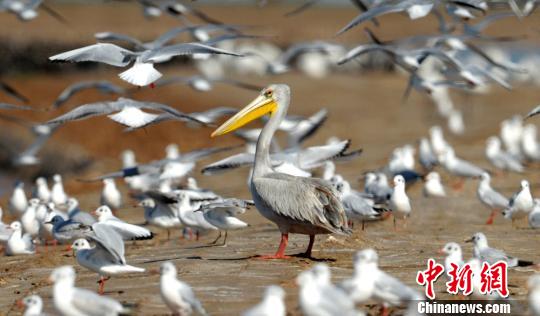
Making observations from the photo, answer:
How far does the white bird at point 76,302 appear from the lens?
8.42 metres

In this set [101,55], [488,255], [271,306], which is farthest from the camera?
[101,55]

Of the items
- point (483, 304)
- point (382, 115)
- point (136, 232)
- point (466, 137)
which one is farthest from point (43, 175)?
point (483, 304)

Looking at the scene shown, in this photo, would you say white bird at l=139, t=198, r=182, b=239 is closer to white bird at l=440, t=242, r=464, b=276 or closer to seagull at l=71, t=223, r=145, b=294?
seagull at l=71, t=223, r=145, b=294

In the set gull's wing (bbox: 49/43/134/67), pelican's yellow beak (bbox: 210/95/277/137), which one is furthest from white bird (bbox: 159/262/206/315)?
gull's wing (bbox: 49/43/134/67)

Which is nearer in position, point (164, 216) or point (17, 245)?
point (17, 245)

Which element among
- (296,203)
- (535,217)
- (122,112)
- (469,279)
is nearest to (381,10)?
(535,217)

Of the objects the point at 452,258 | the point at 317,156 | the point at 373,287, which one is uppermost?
the point at 317,156

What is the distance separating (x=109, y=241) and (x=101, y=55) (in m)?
4.42

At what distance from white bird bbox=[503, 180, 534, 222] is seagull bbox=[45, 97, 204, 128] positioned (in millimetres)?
4262

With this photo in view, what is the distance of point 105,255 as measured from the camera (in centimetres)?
1009

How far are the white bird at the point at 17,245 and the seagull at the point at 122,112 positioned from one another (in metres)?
1.43

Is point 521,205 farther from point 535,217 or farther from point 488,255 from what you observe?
point 488,255

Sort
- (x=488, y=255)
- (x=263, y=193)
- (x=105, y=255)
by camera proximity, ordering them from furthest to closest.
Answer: (x=263, y=193), (x=488, y=255), (x=105, y=255)

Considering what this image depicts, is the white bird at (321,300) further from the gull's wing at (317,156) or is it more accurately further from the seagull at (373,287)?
the gull's wing at (317,156)
